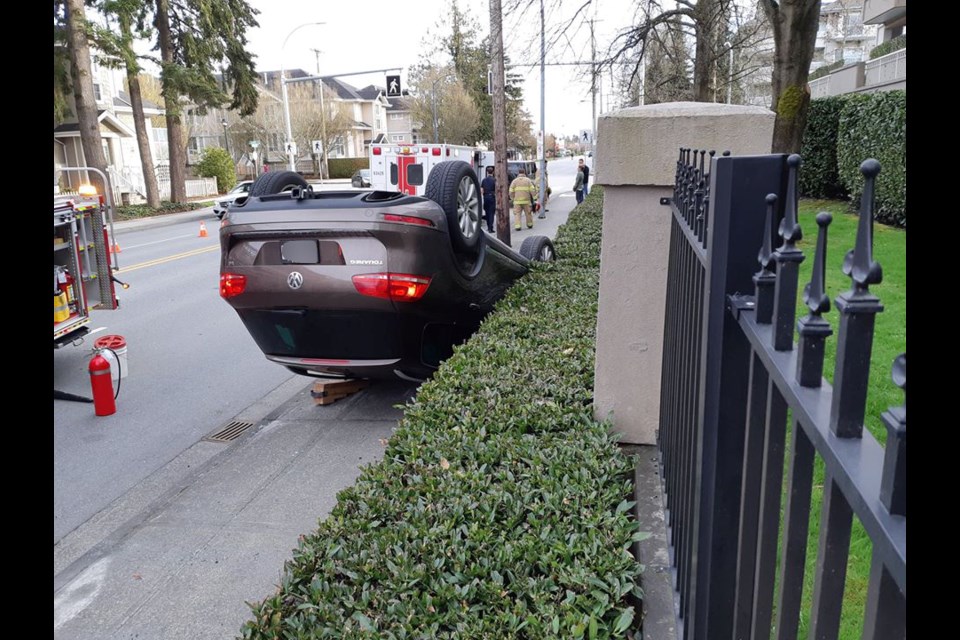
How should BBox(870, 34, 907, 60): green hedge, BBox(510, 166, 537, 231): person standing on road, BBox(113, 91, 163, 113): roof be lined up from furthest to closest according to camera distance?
BBox(113, 91, 163, 113): roof
BBox(870, 34, 907, 60): green hedge
BBox(510, 166, 537, 231): person standing on road

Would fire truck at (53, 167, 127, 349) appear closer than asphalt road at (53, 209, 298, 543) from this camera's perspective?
No

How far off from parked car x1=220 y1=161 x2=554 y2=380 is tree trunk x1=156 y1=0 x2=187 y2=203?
82.4 feet

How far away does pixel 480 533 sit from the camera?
2.75m

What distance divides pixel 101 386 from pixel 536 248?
5.11 meters

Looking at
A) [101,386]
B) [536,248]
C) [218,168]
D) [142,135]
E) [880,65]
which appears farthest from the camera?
[218,168]

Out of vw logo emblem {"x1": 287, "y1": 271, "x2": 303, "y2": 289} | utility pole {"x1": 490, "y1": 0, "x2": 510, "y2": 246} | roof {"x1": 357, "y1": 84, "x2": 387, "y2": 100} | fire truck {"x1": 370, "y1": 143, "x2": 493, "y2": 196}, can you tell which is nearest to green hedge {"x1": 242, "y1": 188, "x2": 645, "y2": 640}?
vw logo emblem {"x1": 287, "y1": 271, "x2": 303, "y2": 289}

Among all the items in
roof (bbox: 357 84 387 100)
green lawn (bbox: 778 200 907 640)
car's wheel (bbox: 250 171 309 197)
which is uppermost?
roof (bbox: 357 84 387 100)

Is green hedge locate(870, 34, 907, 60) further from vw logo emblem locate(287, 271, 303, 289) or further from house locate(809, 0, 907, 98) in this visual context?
vw logo emblem locate(287, 271, 303, 289)

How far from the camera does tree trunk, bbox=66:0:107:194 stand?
76.2 feet

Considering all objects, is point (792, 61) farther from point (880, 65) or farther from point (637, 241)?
point (880, 65)

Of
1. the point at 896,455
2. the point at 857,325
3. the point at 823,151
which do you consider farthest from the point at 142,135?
the point at 896,455

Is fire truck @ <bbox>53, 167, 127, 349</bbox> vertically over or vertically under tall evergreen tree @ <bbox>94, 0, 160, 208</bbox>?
under

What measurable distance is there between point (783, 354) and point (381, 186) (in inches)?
908

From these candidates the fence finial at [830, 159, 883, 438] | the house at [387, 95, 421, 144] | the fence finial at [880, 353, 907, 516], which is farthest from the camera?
the house at [387, 95, 421, 144]
